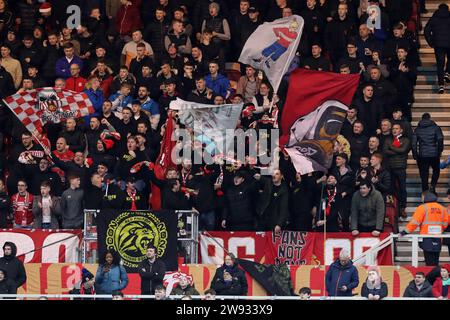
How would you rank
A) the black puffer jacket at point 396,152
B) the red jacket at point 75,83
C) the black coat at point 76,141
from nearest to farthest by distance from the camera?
the black puffer jacket at point 396,152 < the black coat at point 76,141 < the red jacket at point 75,83

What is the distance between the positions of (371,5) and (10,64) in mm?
6947

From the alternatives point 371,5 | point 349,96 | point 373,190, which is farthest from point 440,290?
point 371,5

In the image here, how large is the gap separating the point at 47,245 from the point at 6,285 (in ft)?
7.02

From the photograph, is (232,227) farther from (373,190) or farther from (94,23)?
(94,23)

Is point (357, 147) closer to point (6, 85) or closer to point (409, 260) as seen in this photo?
point (409, 260)

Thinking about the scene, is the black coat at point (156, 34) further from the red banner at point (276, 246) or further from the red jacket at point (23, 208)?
the red banner at point (276, 246)

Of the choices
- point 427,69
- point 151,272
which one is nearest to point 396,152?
point 427,69

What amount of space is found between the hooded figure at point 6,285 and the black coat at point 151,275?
83.6 inches

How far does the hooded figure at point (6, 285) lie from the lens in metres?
33.6

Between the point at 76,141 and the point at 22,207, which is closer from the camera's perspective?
the point at 22,207

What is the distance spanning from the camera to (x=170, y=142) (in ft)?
119

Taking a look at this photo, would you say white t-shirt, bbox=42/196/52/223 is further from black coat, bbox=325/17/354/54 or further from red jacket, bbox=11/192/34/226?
black coat, bbox=325/17/354/54

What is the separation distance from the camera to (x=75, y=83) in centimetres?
3825

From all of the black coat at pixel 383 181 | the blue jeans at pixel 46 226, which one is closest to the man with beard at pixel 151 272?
the blue jeans at pixel 46 226
